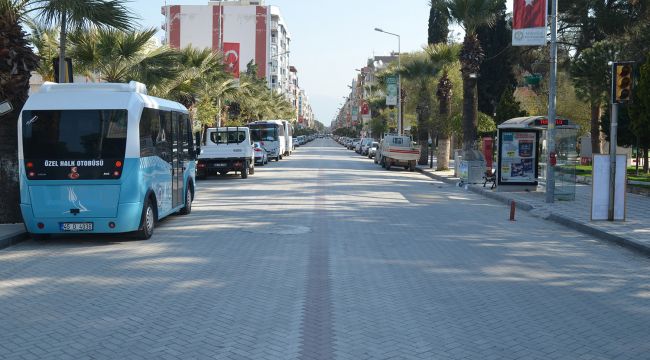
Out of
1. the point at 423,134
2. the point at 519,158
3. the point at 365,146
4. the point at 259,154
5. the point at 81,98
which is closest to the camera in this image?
the point at 81,98

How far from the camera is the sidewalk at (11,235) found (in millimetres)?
11656

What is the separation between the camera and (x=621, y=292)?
27.9 feet

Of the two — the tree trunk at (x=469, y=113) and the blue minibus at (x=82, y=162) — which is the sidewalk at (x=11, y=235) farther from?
the tree trunk at (x=469, y=113)

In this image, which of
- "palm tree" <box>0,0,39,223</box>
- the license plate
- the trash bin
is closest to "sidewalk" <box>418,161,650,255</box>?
the trash bin

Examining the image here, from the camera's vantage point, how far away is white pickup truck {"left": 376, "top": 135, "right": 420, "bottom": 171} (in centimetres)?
3878

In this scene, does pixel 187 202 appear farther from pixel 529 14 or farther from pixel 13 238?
pixel 529 14

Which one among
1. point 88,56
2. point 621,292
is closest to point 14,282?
point 621,292

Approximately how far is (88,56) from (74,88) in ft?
36.3

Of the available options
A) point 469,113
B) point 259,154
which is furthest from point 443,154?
point 259,154

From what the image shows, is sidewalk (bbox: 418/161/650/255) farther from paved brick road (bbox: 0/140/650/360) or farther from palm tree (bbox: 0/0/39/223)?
palm tree (bbox: 0/0/39/223)

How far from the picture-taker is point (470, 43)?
1255 inches

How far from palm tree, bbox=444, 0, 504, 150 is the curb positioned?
22.9 m

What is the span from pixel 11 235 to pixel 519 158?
17.2 metres

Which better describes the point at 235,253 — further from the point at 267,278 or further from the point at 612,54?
the point at 612,54
